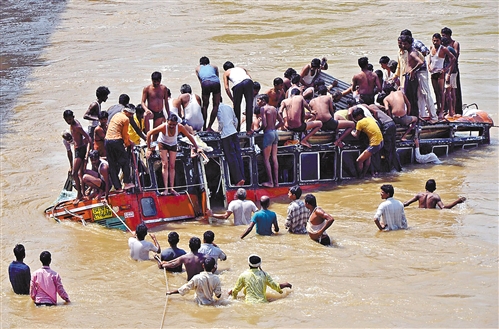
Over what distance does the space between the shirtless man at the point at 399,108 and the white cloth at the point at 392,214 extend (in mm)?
3401

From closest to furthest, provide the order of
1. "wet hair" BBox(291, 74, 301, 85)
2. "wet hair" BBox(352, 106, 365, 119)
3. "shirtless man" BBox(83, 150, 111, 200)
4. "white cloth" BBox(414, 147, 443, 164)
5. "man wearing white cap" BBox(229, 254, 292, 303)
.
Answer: "man wearing white cap" BBox(229, 254, 292, 303), "shirtless man" BBox(83, 150, 111, 200), "wet hair" BBox(352, 106, 365, 119), "wet hair" BBox(291, 74, 301, 85), "white cloth" BBox(414, 147, 443, 164)

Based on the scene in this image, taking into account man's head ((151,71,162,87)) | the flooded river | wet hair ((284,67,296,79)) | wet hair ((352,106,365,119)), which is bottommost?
the flooded river

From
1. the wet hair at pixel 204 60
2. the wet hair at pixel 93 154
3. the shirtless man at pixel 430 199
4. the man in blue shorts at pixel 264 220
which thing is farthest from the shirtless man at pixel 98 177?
the shirtless man at pixel 430 199

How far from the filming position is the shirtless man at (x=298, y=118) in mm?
15703

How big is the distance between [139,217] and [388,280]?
4371mm

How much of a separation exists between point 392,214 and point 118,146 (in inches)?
173

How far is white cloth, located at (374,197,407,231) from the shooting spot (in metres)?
13.6

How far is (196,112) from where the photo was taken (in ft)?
50.6

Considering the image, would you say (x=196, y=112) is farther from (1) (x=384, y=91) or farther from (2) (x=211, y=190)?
(1) (x=384, y=91)

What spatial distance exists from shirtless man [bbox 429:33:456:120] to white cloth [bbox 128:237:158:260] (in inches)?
301

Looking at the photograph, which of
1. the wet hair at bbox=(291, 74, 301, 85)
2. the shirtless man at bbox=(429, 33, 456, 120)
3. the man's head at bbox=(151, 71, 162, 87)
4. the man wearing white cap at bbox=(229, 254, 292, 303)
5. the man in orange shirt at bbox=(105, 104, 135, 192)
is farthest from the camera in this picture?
the shirtless man at bbox=(429, 33, 456, 120)

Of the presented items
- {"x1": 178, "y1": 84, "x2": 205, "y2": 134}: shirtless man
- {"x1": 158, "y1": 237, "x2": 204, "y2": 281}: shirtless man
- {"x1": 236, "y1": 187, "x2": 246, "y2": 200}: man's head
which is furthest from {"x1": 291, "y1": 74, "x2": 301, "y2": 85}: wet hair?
{"x1": 158, "y1": 237, "x2": 204, "y2": 281}: shirtless man

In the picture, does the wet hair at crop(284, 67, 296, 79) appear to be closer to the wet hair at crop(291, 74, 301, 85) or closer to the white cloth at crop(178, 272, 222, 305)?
the wet hair at crop(291, 74, 301, 85)

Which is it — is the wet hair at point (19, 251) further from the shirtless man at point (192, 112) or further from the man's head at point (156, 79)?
the shirtless man at point (192, 112)
